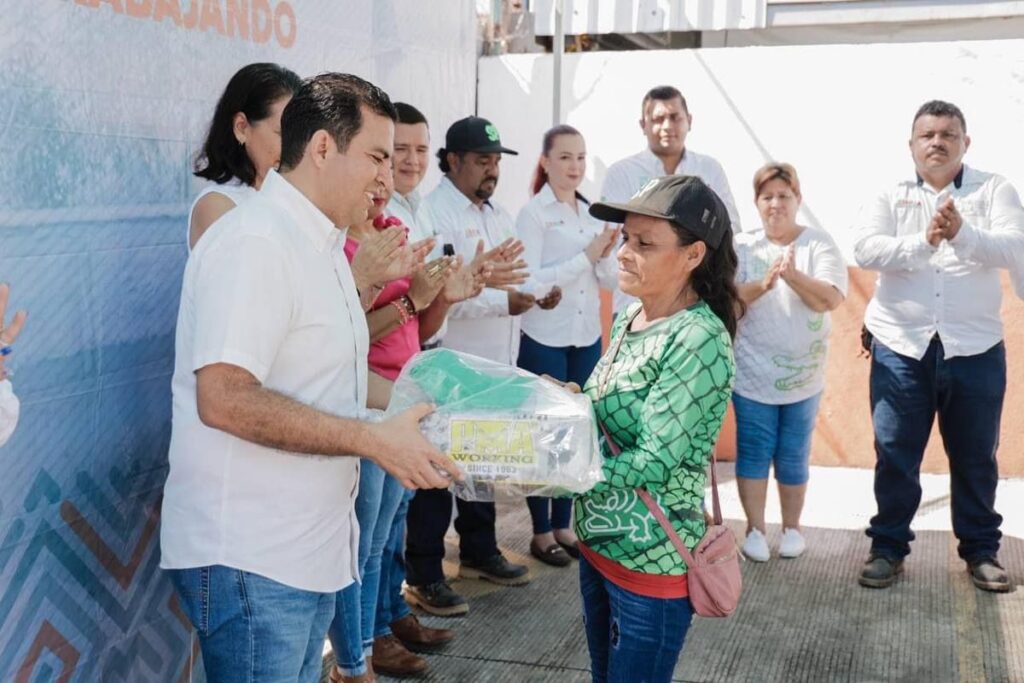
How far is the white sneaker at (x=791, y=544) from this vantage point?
5477 millimetres

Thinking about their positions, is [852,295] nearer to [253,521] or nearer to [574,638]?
[574,638]

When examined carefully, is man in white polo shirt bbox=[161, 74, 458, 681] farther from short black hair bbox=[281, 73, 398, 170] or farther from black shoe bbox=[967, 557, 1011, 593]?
black shoe bbox=[967, 557, 1011, 593]

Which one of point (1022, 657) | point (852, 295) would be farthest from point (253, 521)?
point (852, 295)

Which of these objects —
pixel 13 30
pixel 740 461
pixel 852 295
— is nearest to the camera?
pixel 13 30

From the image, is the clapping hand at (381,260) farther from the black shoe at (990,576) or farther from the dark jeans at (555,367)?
the black shoe at (990,576)

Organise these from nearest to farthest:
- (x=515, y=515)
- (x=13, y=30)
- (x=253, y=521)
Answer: (x=253, y=521)
(x=13, y=30)
(x=515, y=515)

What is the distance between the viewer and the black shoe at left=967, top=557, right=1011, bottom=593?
4.98 metres

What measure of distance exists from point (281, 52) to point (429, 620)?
7.65 ft

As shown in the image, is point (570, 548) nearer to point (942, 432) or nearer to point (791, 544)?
point (791, 544)

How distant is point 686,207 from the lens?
8.84 feet

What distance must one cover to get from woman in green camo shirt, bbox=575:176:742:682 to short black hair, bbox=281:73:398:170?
0.75 meters

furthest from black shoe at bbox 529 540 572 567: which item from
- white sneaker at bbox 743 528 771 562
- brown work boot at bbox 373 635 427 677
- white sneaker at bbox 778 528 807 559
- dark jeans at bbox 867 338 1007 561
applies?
dark jeans at bbox 867 338 1007 561

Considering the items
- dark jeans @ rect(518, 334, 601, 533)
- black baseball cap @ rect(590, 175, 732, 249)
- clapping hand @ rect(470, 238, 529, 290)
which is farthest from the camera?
dark jeans @ rect(518, 334, 601, 533)

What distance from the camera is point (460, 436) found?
226 centimetres
